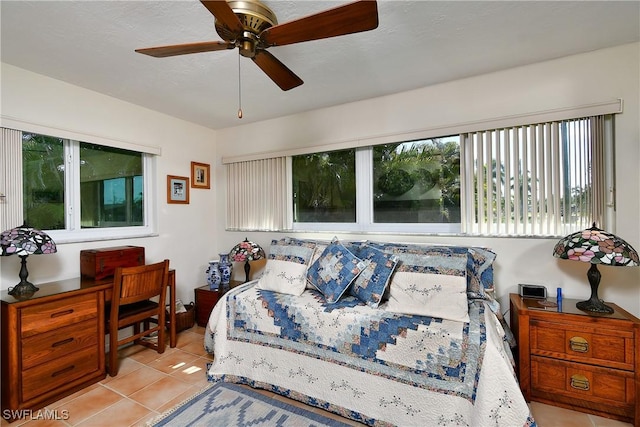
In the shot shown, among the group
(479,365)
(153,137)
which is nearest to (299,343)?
(479,365)

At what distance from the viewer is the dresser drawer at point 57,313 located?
78.7 inches

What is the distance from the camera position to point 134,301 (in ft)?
8.19

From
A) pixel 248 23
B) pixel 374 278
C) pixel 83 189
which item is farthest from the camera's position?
pixel 83 189

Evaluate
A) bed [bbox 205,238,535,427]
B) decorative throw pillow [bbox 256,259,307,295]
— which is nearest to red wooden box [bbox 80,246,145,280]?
bed [bbox 205,238,535,427]

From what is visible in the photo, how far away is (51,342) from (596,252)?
3663 mm

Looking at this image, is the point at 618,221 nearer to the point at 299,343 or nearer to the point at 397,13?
the point at 397,13

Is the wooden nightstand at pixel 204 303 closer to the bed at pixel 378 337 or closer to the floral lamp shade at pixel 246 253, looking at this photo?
the floral lamp shade at pixel 246 253

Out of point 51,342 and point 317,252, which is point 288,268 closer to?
point 317,252

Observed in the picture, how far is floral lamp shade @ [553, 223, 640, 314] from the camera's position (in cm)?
183

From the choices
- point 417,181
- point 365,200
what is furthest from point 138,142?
point 417,181

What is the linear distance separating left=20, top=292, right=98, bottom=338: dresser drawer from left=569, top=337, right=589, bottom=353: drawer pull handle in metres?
3.42

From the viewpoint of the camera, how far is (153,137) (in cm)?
330

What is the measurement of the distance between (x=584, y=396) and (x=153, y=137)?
428 centimetres

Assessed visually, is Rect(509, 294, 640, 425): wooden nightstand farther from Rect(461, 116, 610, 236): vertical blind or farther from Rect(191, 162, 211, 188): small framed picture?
Rect(191, 162, 211, 188): small framed picture
